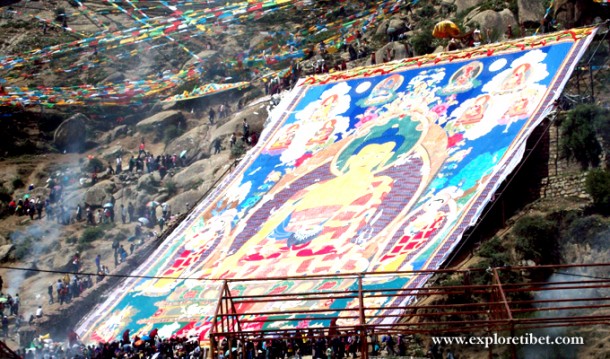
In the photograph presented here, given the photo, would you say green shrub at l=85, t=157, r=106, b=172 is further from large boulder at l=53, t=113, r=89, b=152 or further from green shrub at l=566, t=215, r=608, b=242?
green shrub at l=566, t=215, r=608, b=242

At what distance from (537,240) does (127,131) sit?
29340 millimetres

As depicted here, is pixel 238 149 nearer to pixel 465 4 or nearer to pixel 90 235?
pixel 90 235

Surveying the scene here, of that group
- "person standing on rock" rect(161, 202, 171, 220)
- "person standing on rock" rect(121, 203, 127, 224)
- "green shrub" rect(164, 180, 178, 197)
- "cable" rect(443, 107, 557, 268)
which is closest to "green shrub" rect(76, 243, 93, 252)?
"person standing on rock" rect(121, 203, 127, 224)

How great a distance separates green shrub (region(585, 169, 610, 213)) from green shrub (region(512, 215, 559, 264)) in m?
1.45

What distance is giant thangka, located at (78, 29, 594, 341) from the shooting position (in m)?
37.9

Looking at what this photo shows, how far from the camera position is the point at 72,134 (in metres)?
63.0

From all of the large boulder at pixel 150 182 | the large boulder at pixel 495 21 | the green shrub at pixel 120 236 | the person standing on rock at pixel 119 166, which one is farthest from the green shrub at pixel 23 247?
the large boulder at pixel 495 21

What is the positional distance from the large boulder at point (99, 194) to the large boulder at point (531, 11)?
18535mm

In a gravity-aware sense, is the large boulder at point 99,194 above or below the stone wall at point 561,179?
above

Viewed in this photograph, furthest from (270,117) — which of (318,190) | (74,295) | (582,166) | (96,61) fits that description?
(96,61)

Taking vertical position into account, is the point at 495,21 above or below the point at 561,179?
above

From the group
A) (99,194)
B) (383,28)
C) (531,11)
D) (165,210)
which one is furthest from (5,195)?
(531,11)

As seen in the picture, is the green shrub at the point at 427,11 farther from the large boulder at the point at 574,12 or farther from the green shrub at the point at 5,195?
the green shrub at the point at 5,195

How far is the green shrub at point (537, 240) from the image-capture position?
37.0 m
